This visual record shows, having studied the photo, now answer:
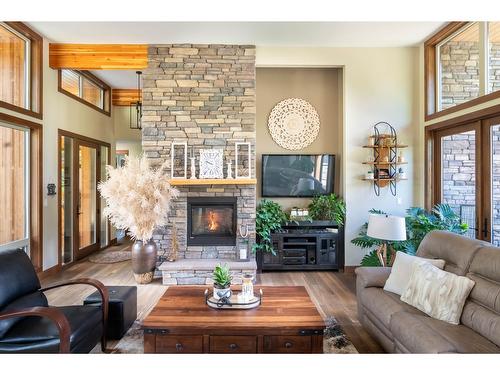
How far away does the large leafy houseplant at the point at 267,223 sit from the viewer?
463 centimetres

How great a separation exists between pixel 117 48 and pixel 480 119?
5.03 meters

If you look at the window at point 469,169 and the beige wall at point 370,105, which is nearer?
the window at point 469,169

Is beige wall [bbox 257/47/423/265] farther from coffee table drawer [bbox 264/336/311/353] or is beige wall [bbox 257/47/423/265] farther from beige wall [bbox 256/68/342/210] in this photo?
coffee table drawer [bbox 264/336/311/353]

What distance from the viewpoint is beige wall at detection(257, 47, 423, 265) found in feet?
15.9

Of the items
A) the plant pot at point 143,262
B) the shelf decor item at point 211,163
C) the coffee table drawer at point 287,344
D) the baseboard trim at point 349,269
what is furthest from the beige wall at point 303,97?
the coffee table drawer at point 287,344

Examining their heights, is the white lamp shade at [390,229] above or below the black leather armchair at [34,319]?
above

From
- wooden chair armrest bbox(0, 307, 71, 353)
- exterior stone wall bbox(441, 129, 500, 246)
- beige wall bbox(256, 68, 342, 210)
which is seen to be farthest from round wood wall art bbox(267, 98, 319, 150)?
wooden chair armrest bbox(0, 307, 71, 353)

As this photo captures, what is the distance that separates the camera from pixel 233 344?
82.8 inches

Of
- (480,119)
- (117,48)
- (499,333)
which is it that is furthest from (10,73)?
(480,119)

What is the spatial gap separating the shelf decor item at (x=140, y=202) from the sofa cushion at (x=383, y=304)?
282 centimetres

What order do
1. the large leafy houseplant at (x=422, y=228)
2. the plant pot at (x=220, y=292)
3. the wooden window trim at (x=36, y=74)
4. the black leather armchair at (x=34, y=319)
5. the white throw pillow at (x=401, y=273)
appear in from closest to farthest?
the black leather armchair at (x=34, y=319) < the plant pot at (x=220, y=292) < the white throw pillow at (x=401, y=273) < the large leafy houseplant at (x=422, y=228) < the wooden window trim at (x=36, y=74)

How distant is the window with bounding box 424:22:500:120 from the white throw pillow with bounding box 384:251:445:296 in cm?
210

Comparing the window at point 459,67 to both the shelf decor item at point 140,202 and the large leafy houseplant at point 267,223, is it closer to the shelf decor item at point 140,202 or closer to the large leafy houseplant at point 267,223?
the large leafy houseplant at point 267,223

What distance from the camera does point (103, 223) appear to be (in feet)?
21.4
